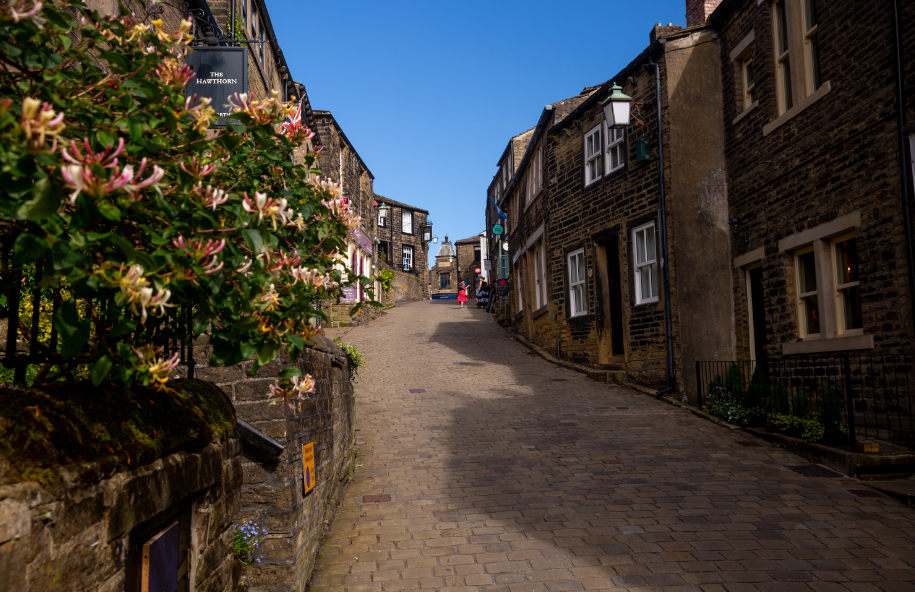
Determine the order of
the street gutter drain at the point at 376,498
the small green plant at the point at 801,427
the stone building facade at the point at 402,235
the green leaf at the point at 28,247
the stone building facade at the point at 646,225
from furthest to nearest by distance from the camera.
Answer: the stone building facade at the point at 402,235 < the stone building facade at the point at 646,225 < the small green plant at the point at 801,427 < the street gutter drain at the point at 376,498 < the green leaf at the point at 28,247

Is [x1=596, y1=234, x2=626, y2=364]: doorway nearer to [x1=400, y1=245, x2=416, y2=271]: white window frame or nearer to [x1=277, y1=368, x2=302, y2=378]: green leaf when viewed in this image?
[x1=277, y1=368, x2=302, y2=378]: green leaf

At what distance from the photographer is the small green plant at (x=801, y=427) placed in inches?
341

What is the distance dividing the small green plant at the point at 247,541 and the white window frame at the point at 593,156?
13249mm

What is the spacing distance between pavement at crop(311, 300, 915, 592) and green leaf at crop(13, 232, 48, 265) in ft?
13.9

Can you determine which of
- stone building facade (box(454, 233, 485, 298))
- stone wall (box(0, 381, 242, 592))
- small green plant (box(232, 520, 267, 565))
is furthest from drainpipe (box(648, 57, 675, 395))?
stone building facade (box(454, 233, 485, 298))

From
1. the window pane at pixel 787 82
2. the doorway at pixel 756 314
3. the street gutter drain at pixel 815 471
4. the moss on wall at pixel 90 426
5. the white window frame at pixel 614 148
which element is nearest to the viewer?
the moss on wall at pixel 90 426

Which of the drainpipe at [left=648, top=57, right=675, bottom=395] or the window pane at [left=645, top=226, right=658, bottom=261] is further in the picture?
the window pane at [left=645, top=226, right=658, bottom=261]

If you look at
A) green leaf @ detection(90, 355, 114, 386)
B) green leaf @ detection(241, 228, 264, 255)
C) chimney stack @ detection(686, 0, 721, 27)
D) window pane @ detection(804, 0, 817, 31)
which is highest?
chimney stack @ detection(686, 0, 721, 27)

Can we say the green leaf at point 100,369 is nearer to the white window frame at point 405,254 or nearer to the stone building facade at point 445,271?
the white window frame at point 405,254

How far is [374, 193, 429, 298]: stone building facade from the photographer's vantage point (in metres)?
52.2

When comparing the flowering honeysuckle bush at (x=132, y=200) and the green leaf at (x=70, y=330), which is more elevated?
the flowering honeysuckle bush at (x=132, y=200)

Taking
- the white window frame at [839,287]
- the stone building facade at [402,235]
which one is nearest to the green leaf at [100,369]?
the white window frame at [839,287]

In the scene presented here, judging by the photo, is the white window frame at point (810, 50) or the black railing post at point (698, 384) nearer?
the white window frame at point (810, 50)

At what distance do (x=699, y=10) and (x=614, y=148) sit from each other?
383 cm
